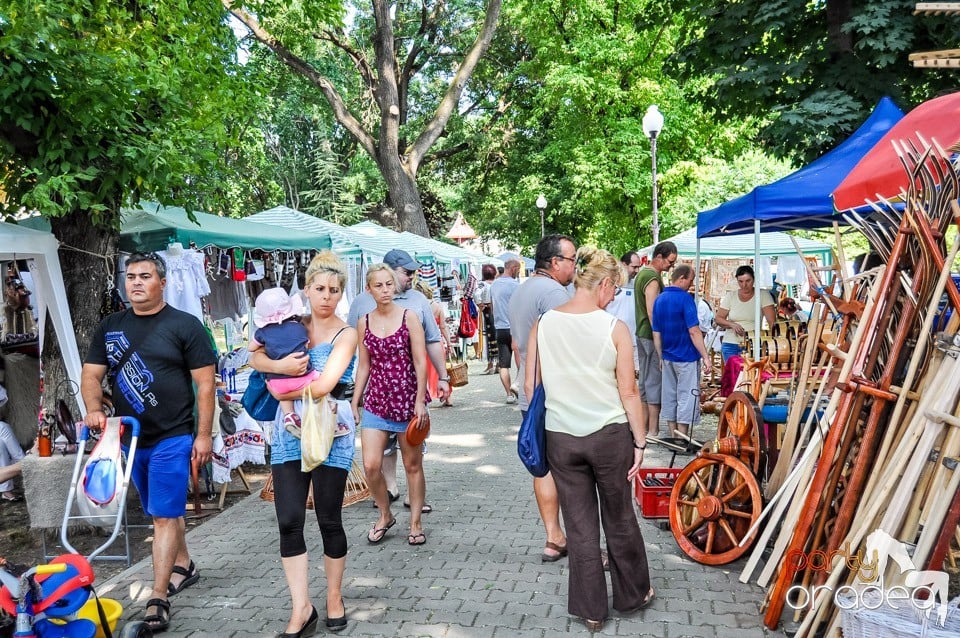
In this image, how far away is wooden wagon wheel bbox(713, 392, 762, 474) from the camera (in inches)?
185

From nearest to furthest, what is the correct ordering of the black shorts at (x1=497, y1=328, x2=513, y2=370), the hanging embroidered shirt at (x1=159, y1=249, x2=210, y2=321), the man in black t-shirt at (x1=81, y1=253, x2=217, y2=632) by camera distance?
the man in black t-shirt at (x1=81, y1=253, x2=217, y2=632) → the hanging embroidered shirt at (x1=159, y1=249, x2=210, y2=321) → the black shorts at (x1=497, y1=328, x2=513, y2=370)

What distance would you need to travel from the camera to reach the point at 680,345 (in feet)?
→ 24.1

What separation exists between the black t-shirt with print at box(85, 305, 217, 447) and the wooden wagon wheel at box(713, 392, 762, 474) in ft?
10.3

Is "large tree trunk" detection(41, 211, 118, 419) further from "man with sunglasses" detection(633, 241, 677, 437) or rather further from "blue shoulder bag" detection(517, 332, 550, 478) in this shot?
"man with sunglasses" detection(633, 241, 677, 437)

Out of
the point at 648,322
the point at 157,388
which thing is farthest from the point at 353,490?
the point at 648,322

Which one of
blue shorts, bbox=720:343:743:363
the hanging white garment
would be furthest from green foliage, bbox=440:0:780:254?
blue shorts, bbox=720:343:743:363

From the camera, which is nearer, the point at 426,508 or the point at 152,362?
the point at 152,362

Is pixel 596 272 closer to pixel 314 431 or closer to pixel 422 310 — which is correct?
pixel 314 431

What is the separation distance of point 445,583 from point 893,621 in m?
2.60

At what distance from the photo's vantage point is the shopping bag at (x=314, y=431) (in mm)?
3670

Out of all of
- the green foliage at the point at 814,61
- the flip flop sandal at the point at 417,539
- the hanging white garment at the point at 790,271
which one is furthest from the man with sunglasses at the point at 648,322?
the hanging white garment at the point at 790,271

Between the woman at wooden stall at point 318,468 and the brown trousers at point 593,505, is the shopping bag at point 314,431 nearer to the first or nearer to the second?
the woman at wooden stall at point 318,468

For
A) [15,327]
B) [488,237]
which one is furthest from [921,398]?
[488,237]

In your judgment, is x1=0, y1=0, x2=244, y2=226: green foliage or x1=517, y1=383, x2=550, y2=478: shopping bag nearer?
x1=517, y1=383, x2=550, y2=478: shopping bag
